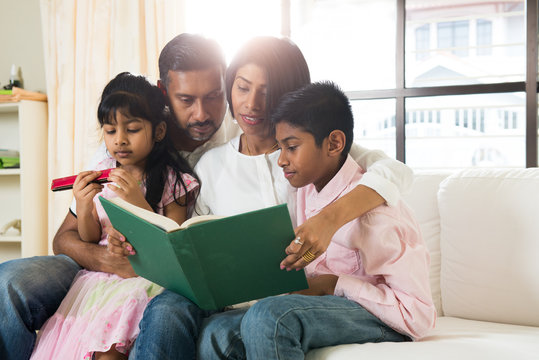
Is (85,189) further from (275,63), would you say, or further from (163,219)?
(275,63)

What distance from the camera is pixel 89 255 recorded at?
4.67 feet

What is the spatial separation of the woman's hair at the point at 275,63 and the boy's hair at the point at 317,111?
67 mm

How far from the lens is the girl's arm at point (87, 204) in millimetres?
1341

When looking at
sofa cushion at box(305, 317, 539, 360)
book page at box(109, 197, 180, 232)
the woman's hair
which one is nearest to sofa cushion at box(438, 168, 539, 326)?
sofa cushion at box(305, 317, 539, 360)

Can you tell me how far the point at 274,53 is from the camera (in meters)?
1.40

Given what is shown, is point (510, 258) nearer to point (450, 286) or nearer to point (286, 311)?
point (450, 286)

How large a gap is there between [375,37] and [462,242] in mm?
2518

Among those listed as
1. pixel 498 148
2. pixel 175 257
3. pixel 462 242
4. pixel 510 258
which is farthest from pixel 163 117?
pixel 498 148

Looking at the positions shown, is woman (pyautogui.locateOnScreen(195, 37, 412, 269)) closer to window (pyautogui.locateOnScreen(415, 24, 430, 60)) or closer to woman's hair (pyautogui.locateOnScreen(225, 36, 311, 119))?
woman's hair (pyautogui.locateOnScreen(225, 36, 311, 119))

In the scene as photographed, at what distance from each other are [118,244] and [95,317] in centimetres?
18

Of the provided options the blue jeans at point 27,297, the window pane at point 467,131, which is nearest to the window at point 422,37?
the window pane at point 467,131

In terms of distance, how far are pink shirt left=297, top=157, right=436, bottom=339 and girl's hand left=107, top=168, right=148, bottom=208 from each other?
0.51 m

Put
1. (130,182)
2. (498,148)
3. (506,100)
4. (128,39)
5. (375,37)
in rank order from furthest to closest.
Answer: (506,100) → (498,148) → (375,37) → (128,39) → (130,182)

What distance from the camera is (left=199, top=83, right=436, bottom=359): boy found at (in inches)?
42.6
